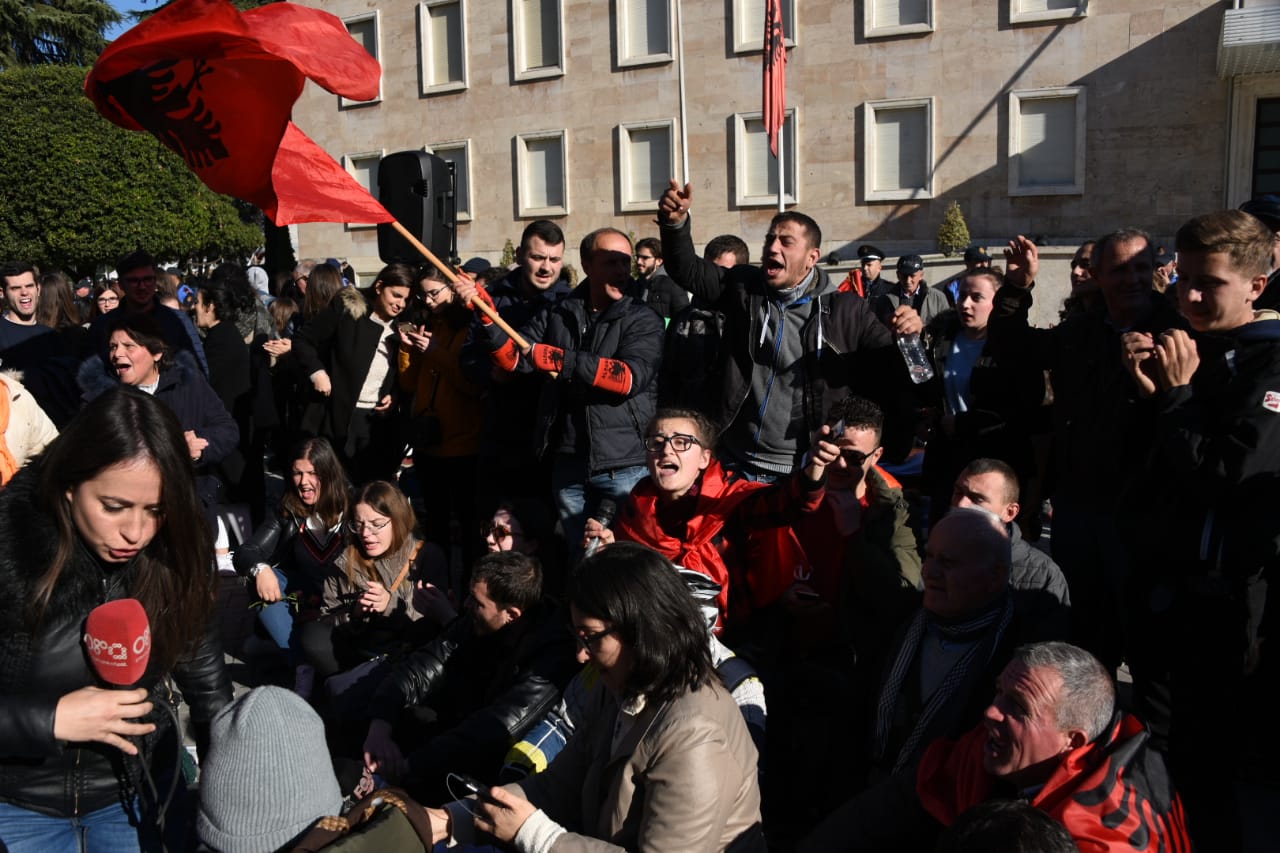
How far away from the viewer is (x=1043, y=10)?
21.0m

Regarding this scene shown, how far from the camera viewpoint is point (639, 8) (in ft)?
81.1

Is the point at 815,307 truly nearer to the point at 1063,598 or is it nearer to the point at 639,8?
the point at 1063,598

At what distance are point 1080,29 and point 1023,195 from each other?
10.5 feet

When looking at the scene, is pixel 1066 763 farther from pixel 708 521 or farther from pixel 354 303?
pixel 354 303

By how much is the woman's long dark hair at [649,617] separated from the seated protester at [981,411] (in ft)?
8.98

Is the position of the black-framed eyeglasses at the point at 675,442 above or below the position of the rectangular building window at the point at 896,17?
below

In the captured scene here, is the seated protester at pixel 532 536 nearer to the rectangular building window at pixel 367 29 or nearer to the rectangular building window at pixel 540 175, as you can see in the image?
the rectangular building window at pixel 540 175

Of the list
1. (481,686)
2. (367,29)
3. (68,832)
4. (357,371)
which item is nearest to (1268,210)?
(481,686)

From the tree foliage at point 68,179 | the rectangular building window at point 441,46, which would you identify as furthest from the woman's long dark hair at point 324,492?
the rectangular building window at point 441,46

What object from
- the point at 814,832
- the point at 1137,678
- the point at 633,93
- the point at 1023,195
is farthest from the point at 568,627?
the point at 633,93

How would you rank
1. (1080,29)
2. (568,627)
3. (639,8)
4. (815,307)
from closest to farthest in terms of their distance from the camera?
1. (568,627)
2. (815,307)
3. (1080,29)
4. (639,8)

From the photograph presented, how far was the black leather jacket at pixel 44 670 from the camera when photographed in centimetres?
247

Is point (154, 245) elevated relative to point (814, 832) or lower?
elevated

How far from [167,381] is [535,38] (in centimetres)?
2229
